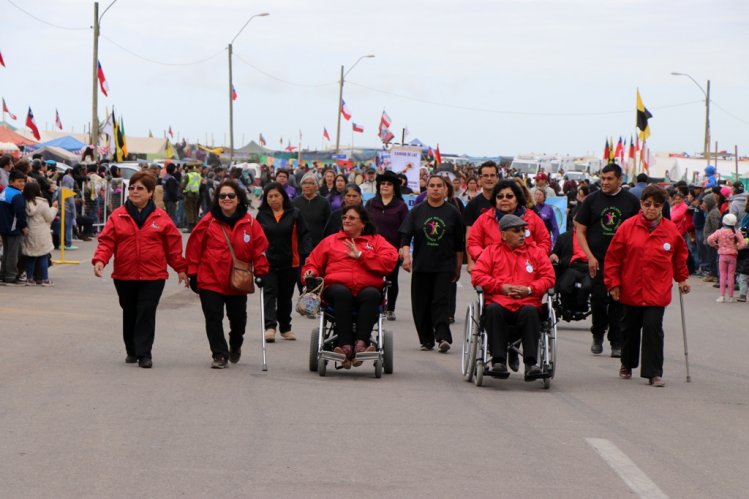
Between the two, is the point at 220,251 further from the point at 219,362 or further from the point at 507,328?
the point at 507,328

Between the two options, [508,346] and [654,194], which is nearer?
[508,346]

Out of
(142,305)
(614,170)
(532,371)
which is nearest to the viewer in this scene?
(532,371)

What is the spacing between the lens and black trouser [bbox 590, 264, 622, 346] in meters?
13.7

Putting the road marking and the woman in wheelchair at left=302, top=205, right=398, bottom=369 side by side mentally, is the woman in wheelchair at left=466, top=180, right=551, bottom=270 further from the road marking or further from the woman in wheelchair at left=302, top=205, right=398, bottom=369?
the road marking

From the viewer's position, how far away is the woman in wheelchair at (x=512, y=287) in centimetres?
1088

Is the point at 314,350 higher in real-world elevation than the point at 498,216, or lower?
lower

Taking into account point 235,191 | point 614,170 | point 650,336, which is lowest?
point 650,336

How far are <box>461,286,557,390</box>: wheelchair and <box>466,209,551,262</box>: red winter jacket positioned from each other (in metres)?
0.70

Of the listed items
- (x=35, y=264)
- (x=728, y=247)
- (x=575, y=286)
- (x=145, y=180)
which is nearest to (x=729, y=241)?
(x=728, y=247)

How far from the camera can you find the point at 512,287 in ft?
35.9

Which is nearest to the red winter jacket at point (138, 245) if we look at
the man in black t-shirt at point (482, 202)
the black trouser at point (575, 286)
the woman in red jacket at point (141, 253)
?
the woman in red jacket at point (141, 253)

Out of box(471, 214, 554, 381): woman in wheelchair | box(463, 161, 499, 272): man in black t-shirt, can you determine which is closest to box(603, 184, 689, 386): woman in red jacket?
box(471, 214, 554, 381): woman in wheelchair

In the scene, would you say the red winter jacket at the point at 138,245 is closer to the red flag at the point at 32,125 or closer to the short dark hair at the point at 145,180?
the short dark hair at the point at 145,180

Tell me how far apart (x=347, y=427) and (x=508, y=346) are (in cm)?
278
